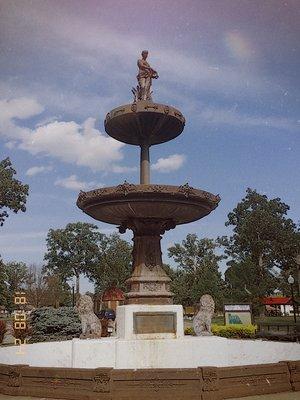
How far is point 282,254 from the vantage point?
2378 inches

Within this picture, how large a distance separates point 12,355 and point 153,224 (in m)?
5.55

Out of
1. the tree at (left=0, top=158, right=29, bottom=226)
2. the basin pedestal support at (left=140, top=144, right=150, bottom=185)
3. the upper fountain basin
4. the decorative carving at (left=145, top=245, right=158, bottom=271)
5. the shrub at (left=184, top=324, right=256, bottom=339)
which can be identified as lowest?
the shrub at (left=184, top=324, right=256, bottom=339)

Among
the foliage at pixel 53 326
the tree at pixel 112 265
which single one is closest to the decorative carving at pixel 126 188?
the foliage at pixel 53 326

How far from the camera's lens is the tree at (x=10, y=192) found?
46062 millimetres

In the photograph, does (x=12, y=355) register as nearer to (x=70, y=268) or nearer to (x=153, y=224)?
(x=153, y=224)

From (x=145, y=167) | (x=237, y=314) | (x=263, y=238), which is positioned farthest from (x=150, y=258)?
(x=263, y=238)

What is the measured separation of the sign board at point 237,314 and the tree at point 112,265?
37929 mm

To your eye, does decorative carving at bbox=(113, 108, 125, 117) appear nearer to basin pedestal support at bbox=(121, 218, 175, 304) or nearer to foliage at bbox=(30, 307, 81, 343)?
basin pedestal support at bbox=(121, 218, 175, 304)

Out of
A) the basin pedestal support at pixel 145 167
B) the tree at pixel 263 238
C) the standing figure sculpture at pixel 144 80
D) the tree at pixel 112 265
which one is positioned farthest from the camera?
the tree at pixel 112 265

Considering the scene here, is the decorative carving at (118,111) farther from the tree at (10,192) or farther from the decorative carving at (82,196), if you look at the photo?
the tree at (10,192)

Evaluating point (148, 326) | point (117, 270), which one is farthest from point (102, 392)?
point (117, 270)

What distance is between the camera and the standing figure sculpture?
1515 cm

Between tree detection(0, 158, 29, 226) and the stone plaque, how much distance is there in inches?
1438

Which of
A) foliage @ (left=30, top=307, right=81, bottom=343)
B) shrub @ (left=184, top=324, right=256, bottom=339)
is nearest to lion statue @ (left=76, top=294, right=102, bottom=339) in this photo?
foliage @ (left=30, top=307, right=81, bottom=343)
